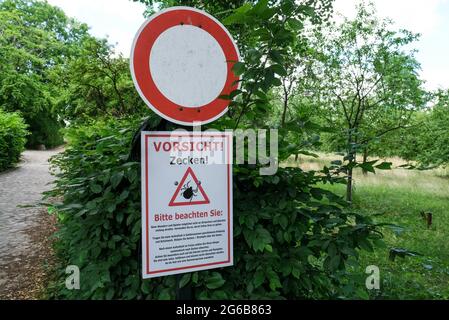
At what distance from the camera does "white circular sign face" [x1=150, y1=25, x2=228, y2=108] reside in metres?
1.63

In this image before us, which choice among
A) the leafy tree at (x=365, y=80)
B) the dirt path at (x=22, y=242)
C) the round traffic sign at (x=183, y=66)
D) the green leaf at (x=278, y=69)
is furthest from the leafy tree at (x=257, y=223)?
the leafy tree at (x=365, y=80)

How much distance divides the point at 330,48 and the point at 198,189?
12093 millimetres

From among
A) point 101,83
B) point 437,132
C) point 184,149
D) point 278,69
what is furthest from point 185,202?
point 437,132

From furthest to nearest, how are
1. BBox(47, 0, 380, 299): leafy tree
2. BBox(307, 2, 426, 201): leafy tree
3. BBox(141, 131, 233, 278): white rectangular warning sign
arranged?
BBox(307, 2, 426, 201): leafy tree
BBox(47, 0, 380, 299): leafy tree
BBox(141, 131, 233, 278): white rectangular warning sign

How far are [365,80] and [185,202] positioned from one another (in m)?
12.0

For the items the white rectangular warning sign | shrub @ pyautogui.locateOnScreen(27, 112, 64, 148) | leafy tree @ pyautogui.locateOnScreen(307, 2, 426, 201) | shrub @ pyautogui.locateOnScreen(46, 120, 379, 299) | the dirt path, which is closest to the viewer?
the white rectangular warning sign

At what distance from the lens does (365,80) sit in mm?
12156

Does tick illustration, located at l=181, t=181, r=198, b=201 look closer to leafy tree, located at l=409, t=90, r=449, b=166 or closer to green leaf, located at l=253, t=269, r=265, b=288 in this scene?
green leaf, located at l=253, t=269, r=265, b=288

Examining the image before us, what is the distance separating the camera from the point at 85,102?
9.71m

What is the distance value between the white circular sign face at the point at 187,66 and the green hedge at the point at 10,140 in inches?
615

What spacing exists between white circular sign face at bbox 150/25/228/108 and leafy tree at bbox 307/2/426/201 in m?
10.3

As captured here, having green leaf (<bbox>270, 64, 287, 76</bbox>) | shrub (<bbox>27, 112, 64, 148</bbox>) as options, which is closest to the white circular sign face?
green leaf (<bbox>270, 64, 287, 76</bbox>)

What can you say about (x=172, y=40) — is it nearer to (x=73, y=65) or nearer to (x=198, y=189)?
(x=198, y=189)

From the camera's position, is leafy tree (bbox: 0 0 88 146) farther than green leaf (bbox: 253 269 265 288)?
Yes
